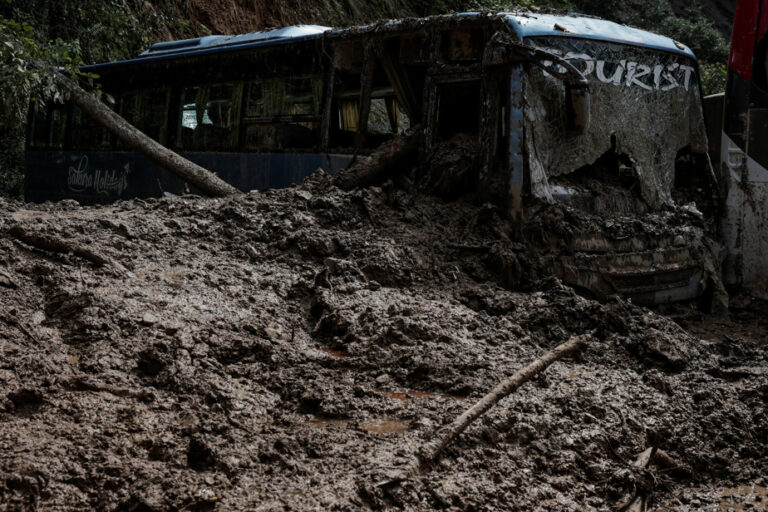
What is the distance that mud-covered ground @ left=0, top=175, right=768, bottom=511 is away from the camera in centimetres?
301

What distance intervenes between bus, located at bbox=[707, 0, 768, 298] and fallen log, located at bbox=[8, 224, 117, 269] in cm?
574

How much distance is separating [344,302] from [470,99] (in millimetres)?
2834

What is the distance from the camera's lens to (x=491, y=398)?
377 cm

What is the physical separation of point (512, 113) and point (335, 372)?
3.10 metres

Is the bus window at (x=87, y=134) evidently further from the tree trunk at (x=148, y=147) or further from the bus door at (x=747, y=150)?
the bus door at (x=747, y=150)

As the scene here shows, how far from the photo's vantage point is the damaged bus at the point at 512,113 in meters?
6.36

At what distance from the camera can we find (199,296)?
504 cm

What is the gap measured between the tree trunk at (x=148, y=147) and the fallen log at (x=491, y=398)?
4626mm

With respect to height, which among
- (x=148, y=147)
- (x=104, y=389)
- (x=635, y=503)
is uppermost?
(x=148, y=147)

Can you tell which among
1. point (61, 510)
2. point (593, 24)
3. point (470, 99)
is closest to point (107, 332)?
point (61, 510)

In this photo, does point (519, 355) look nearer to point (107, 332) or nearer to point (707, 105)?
point (107, 332)

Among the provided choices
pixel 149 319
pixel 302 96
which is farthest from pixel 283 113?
pixel 149 319

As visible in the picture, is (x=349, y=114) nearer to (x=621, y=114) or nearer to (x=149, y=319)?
(x=621, y=114)

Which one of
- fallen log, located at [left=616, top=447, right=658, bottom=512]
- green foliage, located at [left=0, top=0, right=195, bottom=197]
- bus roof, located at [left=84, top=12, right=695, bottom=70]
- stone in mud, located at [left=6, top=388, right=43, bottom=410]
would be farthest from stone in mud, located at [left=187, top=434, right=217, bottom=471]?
green foliage, located at [left=0, top=0, right=195, bottom=197]
